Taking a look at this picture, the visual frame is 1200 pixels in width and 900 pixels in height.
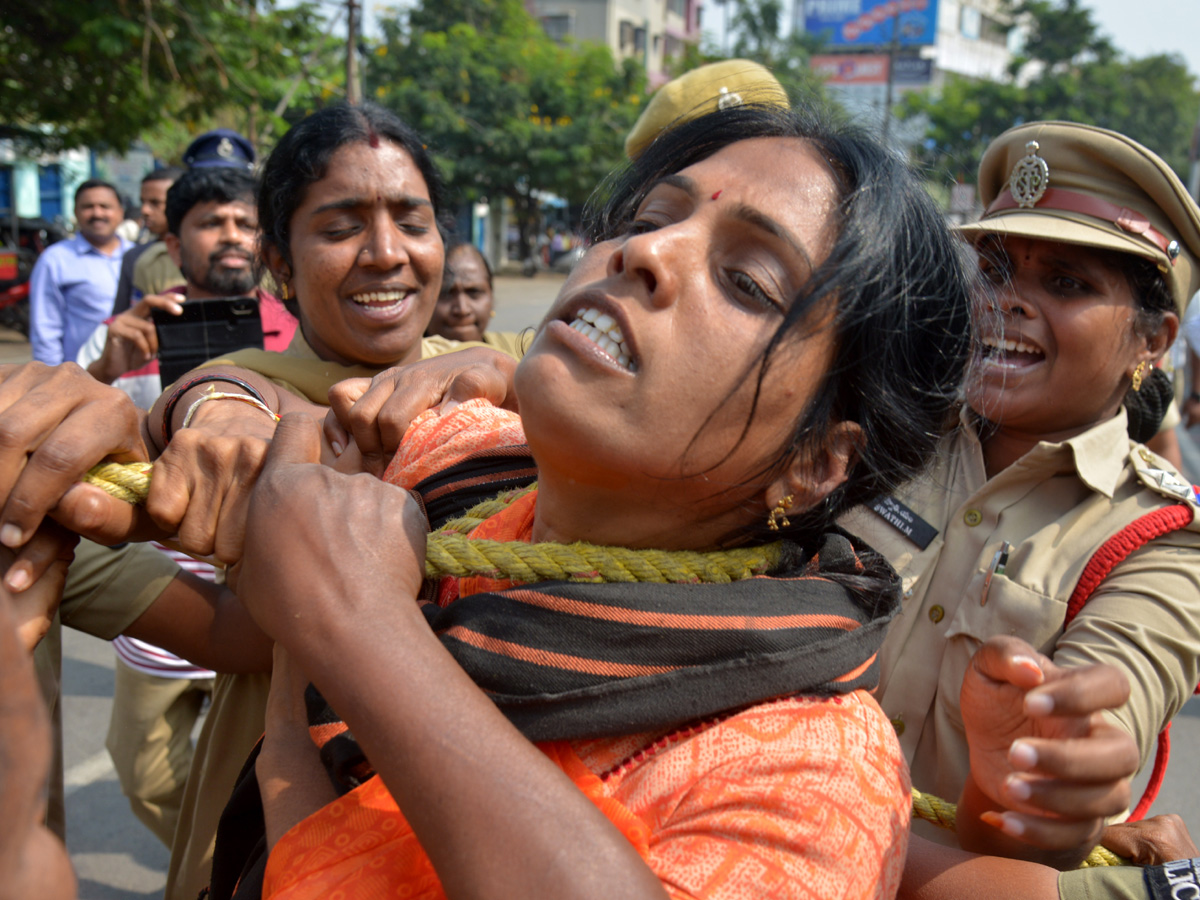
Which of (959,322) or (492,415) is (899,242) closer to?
(959,322)

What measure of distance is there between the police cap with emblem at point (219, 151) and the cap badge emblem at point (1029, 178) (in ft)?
10.5

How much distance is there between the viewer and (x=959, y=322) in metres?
1.33

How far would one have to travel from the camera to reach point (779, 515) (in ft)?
4.20

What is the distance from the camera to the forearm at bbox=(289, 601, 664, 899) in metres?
0.84

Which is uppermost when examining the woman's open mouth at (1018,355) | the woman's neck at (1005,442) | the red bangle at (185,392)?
the woman's open mouth at (1018,355)

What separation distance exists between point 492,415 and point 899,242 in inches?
30.3

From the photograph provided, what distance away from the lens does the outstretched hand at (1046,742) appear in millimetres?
906

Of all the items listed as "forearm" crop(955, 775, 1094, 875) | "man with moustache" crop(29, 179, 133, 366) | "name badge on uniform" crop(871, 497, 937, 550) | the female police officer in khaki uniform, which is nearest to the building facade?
"man with moustache" crop(29, 179, 133, 366)

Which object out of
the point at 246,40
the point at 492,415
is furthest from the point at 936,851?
the point at 246,40

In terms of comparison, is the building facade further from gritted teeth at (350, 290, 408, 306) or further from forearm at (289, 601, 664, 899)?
forearm at (289, 601, 664, 899)

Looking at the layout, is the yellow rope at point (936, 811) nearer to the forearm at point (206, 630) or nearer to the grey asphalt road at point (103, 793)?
the forearm at point (206, 630)

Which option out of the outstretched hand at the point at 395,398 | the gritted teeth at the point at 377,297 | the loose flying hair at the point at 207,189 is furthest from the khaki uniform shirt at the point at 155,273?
the outstretched hand at the point at 395,398

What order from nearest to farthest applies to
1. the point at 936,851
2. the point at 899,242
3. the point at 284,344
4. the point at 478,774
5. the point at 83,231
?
1. the point at 478,774
2. the point at 899,242
3. the point at 936,851
4. the point at 284,344
5. the point at 83,231

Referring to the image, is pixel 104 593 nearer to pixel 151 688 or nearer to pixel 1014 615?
pixel 151 688
